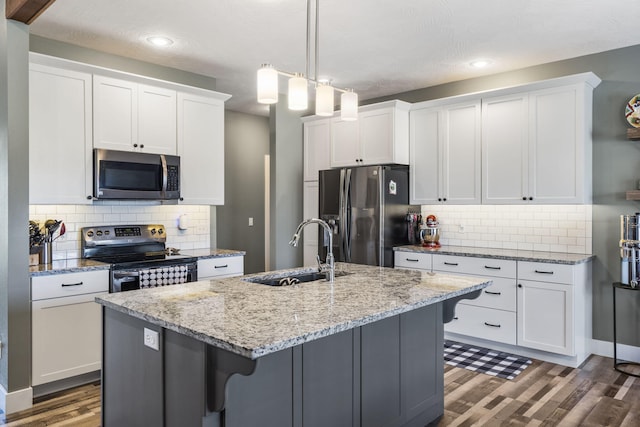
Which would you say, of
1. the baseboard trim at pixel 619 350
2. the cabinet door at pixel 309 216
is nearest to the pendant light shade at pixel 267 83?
the cabinet door at pixel 309 216

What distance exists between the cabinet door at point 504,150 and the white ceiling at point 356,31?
1.32ft

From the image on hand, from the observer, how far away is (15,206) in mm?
2896

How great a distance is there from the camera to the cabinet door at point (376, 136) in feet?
15.7

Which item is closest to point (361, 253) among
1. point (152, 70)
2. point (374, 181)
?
point (374, 181)

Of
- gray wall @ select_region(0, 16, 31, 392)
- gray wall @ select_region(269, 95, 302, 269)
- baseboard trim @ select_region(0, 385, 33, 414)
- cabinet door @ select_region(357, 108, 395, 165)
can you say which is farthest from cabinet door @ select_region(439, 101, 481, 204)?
baseboard trim @ select_region(0, 385, 33, 414)

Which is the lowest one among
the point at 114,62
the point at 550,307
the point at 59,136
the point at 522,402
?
the point at 522,402

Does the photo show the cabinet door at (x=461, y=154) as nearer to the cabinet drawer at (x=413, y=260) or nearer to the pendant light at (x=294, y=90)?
the cabinet drawer at (x=413, y=260)

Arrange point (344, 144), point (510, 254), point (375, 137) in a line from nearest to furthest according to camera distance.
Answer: point (510, 254), point (375, 137), point (344, 144)

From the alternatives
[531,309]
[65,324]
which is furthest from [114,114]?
[531,309]

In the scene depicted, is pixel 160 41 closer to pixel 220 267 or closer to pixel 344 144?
pixel 220 267

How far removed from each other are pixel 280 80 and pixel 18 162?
261 cm

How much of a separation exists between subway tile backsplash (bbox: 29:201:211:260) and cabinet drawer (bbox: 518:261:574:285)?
2.94 meters

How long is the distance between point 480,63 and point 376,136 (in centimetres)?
123

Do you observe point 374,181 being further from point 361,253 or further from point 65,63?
point 65,63
